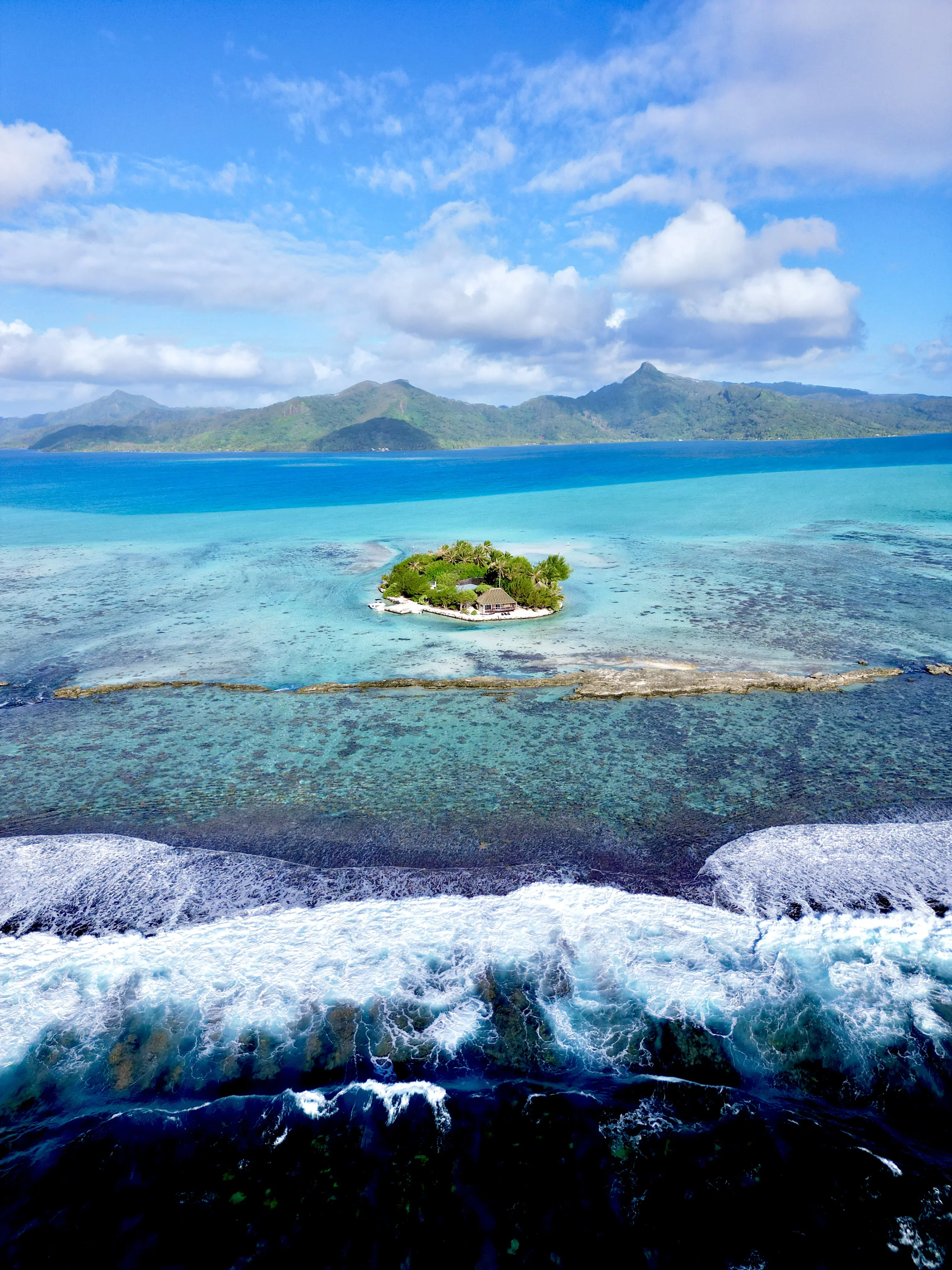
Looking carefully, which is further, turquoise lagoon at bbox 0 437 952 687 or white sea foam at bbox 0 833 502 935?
turquoise lagoon at bbox 0 437 952 687

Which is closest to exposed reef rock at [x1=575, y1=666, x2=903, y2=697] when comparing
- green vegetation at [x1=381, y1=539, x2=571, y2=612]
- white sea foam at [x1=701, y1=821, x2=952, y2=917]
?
white sea foam at [x1=701, y1=821, x2=952, y2=917]

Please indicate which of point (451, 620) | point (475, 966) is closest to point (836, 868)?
point (475, 966)

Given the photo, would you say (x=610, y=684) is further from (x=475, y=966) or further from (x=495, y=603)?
(x=475, y=966)

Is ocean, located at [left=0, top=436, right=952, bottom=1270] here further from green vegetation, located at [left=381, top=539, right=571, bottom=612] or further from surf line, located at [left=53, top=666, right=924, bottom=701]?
green vegetation, located at [left=381, top=539, right=571, bottom=612]

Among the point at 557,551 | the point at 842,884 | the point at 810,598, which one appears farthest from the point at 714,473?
the point at 842,884

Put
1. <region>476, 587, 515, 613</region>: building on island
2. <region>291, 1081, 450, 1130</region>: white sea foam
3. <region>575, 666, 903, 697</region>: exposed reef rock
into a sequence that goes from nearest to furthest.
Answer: <region>291, 1081, 450, 1130</region>: white sea foam, <region>575, 666, 903, 697</region>: exposed reef rock, <region>476, 587, 515, 613</region>: building on island

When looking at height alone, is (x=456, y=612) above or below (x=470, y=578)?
below

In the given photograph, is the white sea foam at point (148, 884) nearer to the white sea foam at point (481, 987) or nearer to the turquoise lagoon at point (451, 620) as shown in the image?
the white sea foam at point (481, 987)
